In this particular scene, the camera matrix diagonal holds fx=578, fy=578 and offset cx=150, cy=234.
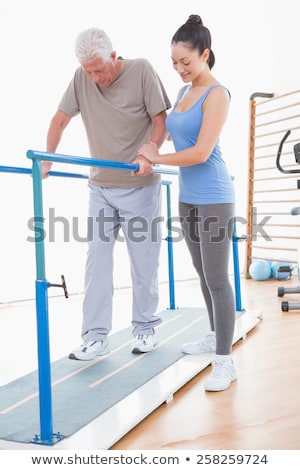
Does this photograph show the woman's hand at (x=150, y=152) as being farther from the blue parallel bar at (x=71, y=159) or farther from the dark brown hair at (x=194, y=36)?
the dark brown hair at (x=194, y=36)

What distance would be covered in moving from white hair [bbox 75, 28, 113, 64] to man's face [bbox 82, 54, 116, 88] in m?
0.02

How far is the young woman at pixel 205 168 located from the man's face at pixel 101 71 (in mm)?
314

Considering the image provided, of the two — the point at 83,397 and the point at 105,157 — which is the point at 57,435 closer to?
the point at 83,397

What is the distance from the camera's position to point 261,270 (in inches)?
192

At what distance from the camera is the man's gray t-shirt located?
238cm

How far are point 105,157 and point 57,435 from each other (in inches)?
48.0

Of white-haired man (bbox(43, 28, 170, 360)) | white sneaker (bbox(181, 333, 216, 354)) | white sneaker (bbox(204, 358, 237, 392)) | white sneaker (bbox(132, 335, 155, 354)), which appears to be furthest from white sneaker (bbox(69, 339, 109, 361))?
white sneaker (bbox(204, 358, 237, 392))

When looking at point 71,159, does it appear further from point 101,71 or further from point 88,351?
point 88,351

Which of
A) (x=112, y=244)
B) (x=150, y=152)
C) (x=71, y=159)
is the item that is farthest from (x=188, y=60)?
(x=112, y=244)

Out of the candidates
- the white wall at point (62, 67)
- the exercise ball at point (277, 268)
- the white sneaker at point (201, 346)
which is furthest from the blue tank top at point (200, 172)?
the exercise ball at point (277, 268)
